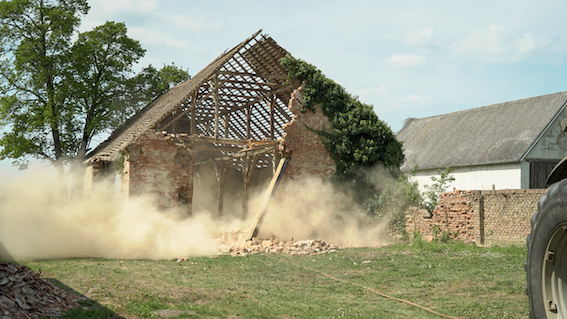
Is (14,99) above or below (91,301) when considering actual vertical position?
above

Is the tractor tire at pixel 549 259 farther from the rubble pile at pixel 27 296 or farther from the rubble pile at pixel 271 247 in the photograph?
the rubble pile at pixel 271 247

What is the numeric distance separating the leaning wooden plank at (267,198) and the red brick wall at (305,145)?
1.76 feet

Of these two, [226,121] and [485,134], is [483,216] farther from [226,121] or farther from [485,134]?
[226,121]

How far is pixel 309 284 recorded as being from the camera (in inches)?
382

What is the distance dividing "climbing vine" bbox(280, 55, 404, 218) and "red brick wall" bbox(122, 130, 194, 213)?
18.6ft

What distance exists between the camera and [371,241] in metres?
18.6

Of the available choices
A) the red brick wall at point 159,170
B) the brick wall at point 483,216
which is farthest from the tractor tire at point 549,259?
the red brick wall at point 159,170

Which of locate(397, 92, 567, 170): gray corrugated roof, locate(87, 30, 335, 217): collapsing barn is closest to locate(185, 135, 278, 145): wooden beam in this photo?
locate(87, 30, 335, 217): collapsing barn

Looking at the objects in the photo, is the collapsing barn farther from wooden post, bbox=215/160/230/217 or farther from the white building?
the white building

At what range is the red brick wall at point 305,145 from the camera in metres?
19.7

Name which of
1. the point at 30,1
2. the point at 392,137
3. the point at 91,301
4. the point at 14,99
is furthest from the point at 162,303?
the point at 30,1

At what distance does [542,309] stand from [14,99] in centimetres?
2919

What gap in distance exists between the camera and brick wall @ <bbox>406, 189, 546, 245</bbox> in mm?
14203

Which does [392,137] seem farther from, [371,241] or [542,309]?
[542,309]
